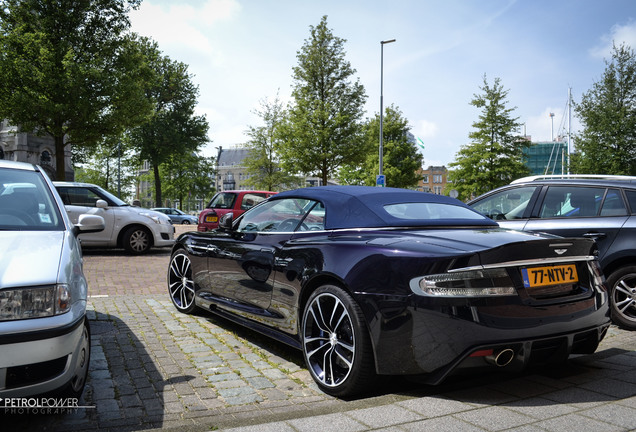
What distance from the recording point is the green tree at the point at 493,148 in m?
31.2

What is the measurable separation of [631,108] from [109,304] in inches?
1037

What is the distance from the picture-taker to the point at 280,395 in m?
3.36

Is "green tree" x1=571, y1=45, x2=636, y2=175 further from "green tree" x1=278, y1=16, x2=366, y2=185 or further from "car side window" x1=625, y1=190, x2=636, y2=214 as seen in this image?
"car side window" x1=625, y1=190, x2=636, y2=214

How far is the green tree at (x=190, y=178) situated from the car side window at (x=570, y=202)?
153 feet

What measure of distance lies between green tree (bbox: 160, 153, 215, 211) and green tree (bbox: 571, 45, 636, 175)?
116 feet

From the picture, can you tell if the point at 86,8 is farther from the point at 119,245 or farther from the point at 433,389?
the point at 433,389

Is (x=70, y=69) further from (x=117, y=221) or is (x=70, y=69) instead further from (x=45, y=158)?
(x=45, y=158)

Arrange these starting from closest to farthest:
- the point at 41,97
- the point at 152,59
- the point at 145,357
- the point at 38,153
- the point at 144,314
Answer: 1. the point at 145,357
2. the point at 144,314
3. the point at 41,97
4. the point at 38,153
5. the point at 152,59

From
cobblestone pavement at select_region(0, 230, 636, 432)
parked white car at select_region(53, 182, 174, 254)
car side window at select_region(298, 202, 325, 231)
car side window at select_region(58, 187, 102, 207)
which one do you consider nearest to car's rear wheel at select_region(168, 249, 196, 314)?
cobblestone pavement at select_region(0, 230, 636, 432)

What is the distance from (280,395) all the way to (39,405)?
1393 millimetres

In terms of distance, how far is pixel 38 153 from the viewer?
31.3 metres

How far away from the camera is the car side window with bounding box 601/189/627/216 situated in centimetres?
526

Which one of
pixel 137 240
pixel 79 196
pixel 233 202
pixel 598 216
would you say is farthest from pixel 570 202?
pixel 79 196

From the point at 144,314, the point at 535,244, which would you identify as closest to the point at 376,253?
the point at 535,244
